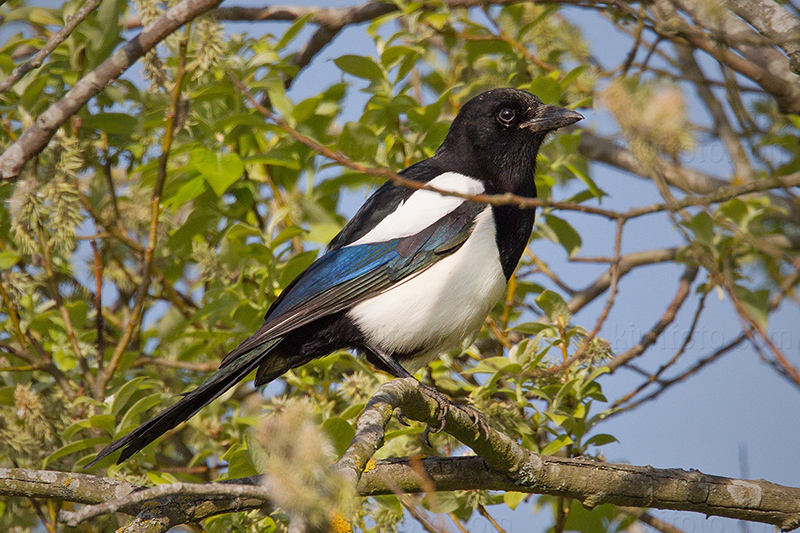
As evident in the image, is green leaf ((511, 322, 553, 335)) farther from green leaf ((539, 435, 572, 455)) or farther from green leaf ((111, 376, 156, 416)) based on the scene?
green leaf ((111, 376, 156, 416))

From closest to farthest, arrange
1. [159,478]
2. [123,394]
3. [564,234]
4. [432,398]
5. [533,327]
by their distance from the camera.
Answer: [432,398], [159,478], [123,394], [533,327], [564,234]

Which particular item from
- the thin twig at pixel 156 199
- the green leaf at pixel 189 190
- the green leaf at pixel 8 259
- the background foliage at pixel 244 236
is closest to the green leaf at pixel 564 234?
the background foliage at pixel 244 236

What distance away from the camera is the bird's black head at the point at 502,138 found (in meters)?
3.32

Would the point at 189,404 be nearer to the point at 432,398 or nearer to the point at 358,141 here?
the point at 432,398

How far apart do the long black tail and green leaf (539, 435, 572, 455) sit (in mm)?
972

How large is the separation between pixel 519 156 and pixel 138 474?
1837mm

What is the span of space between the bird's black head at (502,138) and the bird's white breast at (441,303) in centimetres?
33

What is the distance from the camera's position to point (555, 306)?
2.87 m

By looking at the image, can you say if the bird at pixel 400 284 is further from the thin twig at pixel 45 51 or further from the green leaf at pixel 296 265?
the thin twig at pixel 45 51

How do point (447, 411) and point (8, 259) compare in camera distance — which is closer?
point (447, 411)

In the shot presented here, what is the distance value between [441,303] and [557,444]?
61cm

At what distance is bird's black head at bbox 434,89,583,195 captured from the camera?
3.32m

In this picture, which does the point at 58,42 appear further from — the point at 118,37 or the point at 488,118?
the point at 488,118

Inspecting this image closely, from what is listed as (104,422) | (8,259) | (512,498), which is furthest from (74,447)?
(512,498)
